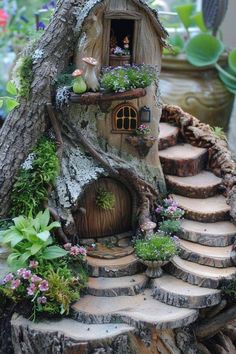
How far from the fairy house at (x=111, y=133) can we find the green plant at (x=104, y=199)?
1.3 inches

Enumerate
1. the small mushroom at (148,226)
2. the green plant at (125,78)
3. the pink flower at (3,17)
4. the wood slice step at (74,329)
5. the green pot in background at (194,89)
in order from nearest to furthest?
the wood slice step at (74,329) → the green plant at (125,78) → the small mushroom at (148,226) → the green pot in background at (194,89) → the pink flower at (3,17)

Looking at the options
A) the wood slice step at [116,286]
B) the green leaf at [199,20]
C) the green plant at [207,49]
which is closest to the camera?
the wood slice step at [116,286]

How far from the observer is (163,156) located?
15.7 ft

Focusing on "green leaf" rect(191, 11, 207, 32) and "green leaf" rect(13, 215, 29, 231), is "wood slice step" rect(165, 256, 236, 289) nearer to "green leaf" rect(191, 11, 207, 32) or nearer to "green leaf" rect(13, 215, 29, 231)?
"green leaf" rect(13, 215, 29, 231)

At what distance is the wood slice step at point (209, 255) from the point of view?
4.05 meters

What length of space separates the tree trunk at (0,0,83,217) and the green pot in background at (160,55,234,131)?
2444 millimetres

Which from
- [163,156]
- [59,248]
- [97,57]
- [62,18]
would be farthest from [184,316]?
[62,18]

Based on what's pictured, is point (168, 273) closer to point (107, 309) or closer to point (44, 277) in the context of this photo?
point (107, 309)

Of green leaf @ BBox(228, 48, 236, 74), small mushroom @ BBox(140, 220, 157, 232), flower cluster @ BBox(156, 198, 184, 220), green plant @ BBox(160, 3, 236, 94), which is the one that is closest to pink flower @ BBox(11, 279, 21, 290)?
small mushroom @ BBox(140, 220, 157, 232)

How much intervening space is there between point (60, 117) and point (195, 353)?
79.0 inches

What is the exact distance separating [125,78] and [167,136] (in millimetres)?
1190

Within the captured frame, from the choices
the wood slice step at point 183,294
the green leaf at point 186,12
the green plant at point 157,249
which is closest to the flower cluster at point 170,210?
the green plant at point 157,249

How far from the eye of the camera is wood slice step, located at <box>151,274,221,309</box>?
3.76 meters

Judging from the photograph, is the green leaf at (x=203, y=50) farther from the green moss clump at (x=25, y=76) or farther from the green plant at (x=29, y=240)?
the green plant at (x=29, y=240)
